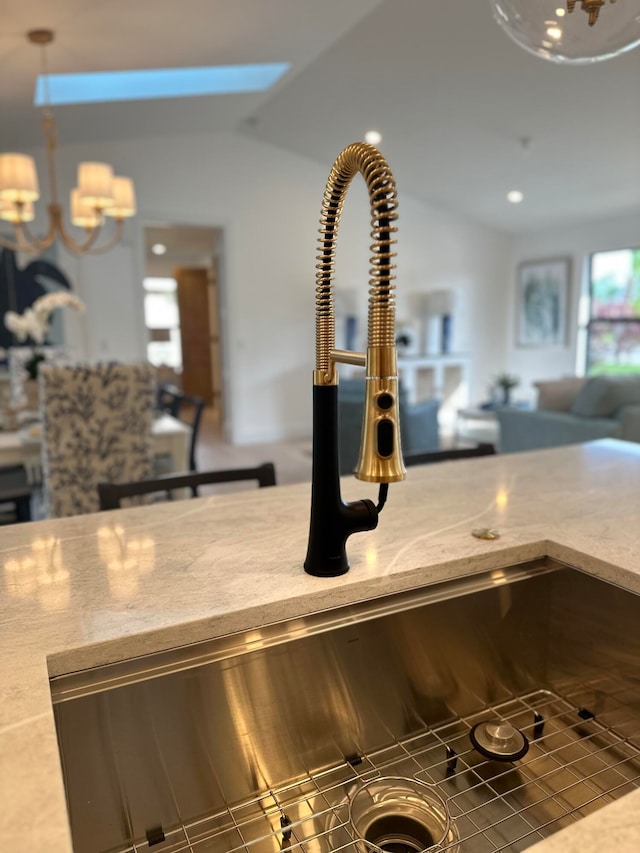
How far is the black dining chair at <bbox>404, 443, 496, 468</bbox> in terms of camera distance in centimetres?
165

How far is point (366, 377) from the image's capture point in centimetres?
74

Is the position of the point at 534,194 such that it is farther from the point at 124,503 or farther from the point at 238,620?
the point at 238,620

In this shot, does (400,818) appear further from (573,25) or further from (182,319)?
(182,319)

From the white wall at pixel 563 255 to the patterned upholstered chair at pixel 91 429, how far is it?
243 inches

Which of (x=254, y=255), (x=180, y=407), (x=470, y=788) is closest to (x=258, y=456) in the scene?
(x=180, y=407)

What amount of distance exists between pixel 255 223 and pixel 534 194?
117 inches

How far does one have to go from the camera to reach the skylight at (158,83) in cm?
443

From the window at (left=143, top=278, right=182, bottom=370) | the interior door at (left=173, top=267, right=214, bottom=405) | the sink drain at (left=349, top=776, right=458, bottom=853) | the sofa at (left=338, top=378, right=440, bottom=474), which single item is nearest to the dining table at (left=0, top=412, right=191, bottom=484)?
the sofa at (left=338, top=378, right=440, bottom=474)

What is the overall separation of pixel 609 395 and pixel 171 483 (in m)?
3.52

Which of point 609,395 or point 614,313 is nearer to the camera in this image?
point 609,395

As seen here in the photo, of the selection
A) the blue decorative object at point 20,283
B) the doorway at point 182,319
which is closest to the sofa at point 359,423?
the blue decorative object at point 20,283

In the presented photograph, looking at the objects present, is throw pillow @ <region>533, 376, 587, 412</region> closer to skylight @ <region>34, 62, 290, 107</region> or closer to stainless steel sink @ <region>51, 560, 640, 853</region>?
skylight @ <region>34, 62, 290, 107</region>

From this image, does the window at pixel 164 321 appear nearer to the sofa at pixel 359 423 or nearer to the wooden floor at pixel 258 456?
the wooden floor at pixel 258 456

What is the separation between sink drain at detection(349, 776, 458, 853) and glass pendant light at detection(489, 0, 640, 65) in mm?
1302
